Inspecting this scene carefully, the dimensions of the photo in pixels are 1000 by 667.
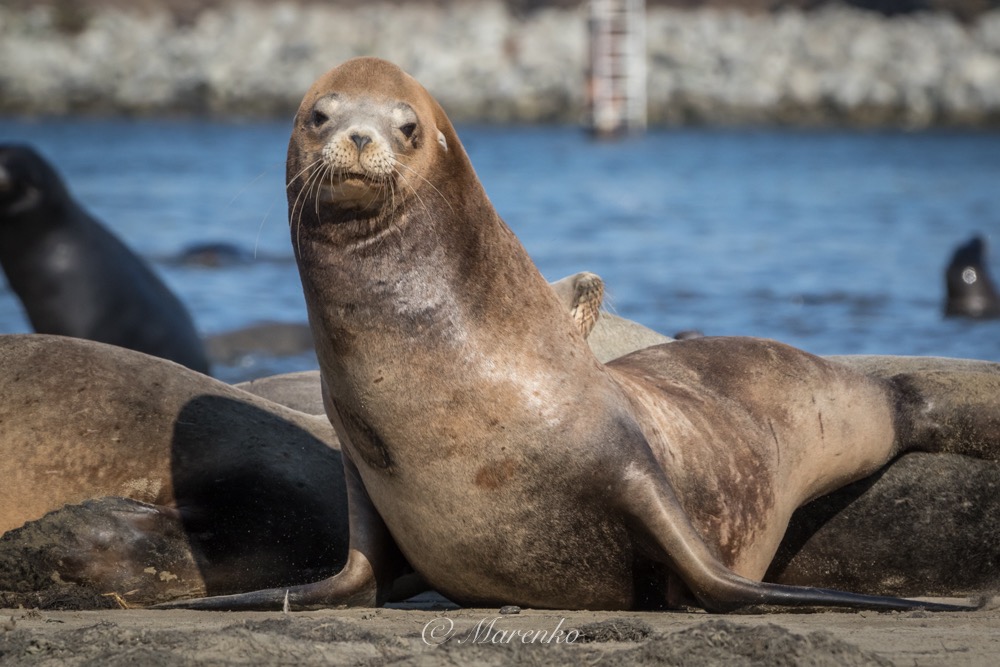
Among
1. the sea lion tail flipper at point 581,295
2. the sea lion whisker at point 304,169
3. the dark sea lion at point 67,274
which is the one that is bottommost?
the dark sea lion at point 67,274

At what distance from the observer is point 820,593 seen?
448cm

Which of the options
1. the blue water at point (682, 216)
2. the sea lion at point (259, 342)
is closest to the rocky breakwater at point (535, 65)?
the blue water at point (682, 216)

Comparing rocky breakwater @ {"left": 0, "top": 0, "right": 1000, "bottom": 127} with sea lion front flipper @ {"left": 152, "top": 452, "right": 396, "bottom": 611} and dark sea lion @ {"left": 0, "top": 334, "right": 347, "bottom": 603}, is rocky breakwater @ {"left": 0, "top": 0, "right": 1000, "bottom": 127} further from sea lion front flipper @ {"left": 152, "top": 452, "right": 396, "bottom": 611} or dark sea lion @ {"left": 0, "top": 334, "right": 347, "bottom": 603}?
sea lion front flipper @ {"left": 152, "top": 452, "right": 396, "bottom": 611}

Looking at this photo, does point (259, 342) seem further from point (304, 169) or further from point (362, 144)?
point (362, 144)

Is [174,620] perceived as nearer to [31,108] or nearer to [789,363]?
[789,363]

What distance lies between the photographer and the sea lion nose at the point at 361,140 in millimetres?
4387

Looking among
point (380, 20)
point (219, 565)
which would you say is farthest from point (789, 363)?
point (380, 20)

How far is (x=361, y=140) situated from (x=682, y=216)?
26.4 m

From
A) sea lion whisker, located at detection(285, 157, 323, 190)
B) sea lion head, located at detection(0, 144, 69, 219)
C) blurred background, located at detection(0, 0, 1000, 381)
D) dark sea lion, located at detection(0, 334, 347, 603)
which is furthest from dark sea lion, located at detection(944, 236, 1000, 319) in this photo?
sea lion whisker, located at detection(285, 157, 323, 190)

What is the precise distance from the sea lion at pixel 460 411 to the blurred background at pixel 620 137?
7.35 metres

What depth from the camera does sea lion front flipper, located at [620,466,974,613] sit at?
443 cm

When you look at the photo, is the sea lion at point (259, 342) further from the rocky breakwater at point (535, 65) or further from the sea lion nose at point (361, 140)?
the rocky breakwater at point (535, 65)

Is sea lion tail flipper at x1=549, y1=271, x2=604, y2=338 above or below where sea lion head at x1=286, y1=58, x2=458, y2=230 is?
below

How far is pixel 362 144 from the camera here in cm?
439
